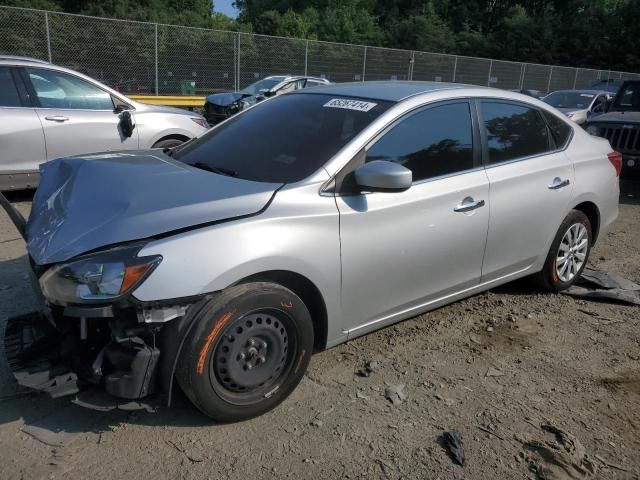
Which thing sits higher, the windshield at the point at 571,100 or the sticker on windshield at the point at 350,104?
the sticker on windshield at the point at 350,104

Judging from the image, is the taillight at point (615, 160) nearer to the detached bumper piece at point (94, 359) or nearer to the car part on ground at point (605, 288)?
the car part on ground at point (605, 288)

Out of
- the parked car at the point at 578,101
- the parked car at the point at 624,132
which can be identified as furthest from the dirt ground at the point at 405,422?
the parked car at the point at 578,101

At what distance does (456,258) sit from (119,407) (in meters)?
2.17

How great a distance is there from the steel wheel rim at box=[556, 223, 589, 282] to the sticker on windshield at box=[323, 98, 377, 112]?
2064mm

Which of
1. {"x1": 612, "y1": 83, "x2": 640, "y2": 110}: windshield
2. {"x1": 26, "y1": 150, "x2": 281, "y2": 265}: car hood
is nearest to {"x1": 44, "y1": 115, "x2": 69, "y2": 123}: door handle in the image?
{"x1": 26, "y1": 150, "x2": 281, "y2": 265}: car hood

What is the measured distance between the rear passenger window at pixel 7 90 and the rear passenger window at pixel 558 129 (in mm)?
5508

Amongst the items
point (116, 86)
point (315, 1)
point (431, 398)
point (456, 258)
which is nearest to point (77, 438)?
point (431, 398)

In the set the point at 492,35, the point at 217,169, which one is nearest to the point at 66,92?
the point at 217,169

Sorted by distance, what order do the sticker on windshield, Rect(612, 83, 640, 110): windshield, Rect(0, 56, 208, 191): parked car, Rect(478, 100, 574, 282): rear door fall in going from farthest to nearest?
Rect(612, 83, 640, 110): windshield
Rect(0, 56, 208, 191): parked car
Rect(478, 100, 574, 282): rear door
the sticker on windshield

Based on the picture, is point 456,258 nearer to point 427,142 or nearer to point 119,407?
point 427,142

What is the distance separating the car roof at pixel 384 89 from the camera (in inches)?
146

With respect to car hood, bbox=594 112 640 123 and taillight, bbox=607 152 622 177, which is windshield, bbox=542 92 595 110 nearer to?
car hood, bbox=594 112 640 123

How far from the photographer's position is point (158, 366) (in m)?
2.64

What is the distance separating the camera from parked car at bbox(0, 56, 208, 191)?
637 cm
